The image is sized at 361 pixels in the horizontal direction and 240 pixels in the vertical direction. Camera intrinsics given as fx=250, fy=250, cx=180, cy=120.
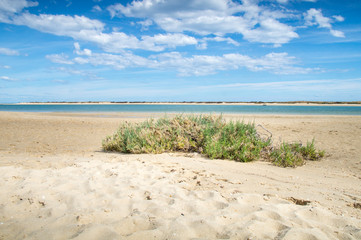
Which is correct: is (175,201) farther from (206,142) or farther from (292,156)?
(292,156)

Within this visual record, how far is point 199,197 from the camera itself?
10.9 ft

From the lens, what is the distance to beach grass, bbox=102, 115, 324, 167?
5.71 meters

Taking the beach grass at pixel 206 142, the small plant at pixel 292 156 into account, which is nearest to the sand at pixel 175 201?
the small plant at pixel 292 156

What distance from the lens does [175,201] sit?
3.18 metres

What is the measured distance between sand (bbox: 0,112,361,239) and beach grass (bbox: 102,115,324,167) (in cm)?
46

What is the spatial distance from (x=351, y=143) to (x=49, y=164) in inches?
352

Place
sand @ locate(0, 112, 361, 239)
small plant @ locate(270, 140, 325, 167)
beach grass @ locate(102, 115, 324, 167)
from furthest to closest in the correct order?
1. beach grass @ locate(102, 115, 324, 167)
2. small plant @ locate(270, 140, 325, 167)
3. sand @ locate(0, 112, 361, 239)

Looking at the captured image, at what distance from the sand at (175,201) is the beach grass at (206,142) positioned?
0.46 meters

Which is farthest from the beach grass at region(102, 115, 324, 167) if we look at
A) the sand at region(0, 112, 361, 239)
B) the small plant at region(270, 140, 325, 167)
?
the sand at region(0, 112, 361, 239)

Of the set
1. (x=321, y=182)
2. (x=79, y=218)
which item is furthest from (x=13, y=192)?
(x=321, y=182)

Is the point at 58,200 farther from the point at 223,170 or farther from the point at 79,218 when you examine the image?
the point at 223,170

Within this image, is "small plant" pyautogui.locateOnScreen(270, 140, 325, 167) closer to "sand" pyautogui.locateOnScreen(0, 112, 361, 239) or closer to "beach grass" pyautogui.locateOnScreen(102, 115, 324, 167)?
"beach grass" pyautogui.locateOnScreen(102, 115, 324, 167)

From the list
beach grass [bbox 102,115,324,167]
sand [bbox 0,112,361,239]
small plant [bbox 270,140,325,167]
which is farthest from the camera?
beach grass [bbox 102,115,324,167]

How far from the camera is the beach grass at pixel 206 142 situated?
225 inches
